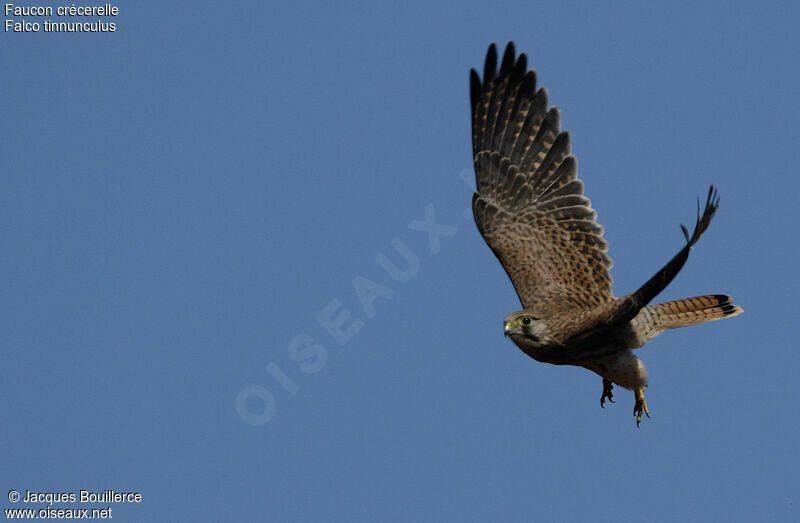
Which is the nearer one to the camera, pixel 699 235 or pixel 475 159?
pixel 699 235

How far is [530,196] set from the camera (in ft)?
35.5

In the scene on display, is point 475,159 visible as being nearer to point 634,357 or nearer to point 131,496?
point 634,357

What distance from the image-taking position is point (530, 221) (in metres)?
10.8

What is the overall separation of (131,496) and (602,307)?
601 centimetres

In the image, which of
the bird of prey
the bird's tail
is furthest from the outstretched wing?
the bird's tail

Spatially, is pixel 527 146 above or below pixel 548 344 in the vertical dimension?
above

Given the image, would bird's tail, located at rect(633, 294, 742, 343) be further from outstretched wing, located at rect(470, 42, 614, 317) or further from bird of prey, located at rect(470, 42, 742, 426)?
outstretched wing, located at rect(470, 42, 614, 317)

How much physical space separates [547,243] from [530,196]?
530 mm

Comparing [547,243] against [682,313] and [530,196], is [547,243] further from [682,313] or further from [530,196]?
[682,313]

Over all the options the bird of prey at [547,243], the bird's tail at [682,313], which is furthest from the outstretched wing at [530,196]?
the bird's tail at [682,313]

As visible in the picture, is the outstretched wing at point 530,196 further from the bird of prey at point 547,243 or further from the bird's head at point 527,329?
the bird's head at point 527,329

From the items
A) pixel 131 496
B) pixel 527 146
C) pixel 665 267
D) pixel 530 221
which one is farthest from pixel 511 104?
pixel 131 496

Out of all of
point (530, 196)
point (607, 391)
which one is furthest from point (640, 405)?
point (530, 196)

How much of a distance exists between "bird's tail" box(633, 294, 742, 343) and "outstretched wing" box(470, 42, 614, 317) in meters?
0.52
